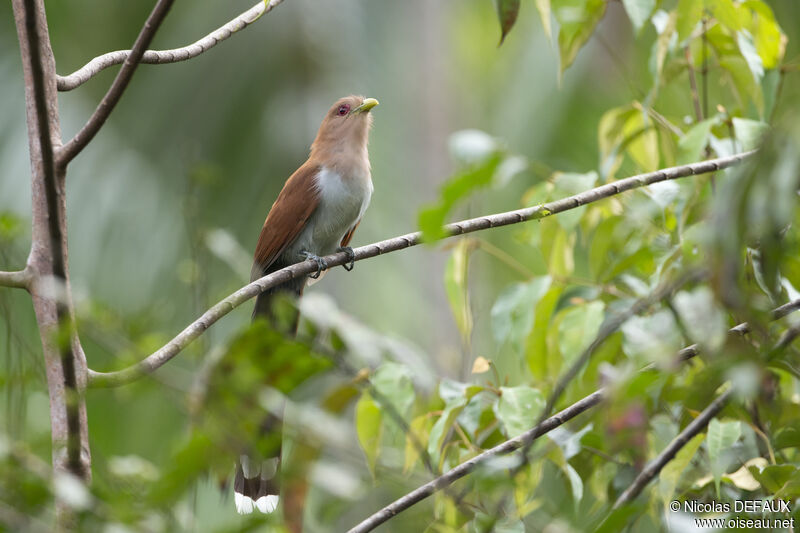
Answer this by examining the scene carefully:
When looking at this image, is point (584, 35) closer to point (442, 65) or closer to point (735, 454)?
point (735, 454)

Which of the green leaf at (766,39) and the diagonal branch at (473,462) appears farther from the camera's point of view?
the green leaf at (766,39)

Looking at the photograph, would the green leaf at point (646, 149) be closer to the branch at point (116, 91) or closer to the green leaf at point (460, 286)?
the green leaf at point (460, 286)

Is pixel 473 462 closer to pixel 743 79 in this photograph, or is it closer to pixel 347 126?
pixel 743 79

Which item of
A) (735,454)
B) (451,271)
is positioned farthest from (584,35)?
(735,454)

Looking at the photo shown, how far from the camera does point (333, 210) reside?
3309 mm

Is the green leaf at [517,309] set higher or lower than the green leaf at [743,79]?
lower

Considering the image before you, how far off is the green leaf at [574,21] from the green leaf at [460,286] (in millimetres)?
514

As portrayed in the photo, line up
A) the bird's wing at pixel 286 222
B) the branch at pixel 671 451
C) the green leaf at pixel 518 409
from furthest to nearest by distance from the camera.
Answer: the bird's wing at pixel 286 222 → the green leaf at pixel 518 409 → the branch at pixel 671 451

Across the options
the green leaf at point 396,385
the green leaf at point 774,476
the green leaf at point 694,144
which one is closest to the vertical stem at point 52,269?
the green leaf at point 396,385

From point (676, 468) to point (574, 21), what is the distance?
1.01 metres

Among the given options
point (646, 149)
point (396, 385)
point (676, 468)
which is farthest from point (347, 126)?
point (676, 468)

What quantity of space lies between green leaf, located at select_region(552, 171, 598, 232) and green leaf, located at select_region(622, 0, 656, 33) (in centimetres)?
36

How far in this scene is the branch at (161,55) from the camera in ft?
5.06

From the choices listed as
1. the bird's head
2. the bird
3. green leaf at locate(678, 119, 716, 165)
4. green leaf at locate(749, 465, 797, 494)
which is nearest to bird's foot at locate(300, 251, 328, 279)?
the bird
